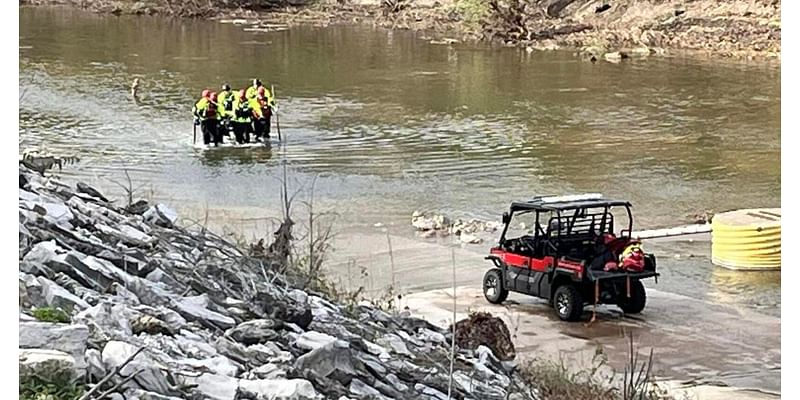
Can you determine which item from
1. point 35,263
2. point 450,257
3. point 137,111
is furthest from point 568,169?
point 35,263

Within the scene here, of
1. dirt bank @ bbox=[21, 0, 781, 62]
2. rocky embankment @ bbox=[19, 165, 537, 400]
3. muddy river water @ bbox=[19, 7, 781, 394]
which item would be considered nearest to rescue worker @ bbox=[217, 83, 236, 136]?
muddy river water @ bbox=[19, 7, 781, 394]

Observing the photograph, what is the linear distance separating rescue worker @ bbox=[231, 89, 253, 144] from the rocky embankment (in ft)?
35.3

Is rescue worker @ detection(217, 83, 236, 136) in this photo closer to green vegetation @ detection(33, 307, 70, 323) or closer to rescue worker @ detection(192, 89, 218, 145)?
rescue worker @ detection(192, 89, 218, 145)

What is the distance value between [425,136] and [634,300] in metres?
9.66

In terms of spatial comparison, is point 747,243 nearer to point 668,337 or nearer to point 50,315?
point 668,337

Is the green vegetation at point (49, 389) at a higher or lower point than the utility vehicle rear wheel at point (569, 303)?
higher

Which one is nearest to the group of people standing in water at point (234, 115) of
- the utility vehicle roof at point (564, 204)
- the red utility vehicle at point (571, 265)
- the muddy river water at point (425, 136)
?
the muddy river water at point (425, 136)

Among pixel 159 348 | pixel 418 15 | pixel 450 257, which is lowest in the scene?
pixel 450 257

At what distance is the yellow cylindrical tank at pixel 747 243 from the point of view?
37.0ft

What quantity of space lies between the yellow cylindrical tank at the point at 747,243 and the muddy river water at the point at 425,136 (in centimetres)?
16

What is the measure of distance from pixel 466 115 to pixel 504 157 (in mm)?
4004

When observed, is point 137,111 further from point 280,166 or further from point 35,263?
point 35,263

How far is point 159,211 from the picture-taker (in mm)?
7102

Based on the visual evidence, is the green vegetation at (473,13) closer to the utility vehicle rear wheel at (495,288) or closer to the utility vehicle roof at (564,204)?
the utility vehicle roof at (564,204)
